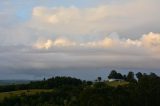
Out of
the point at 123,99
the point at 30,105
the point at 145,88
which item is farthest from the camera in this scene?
the point at 30,105

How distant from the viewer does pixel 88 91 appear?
4619 inches

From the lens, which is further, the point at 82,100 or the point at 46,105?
the point at 46,105

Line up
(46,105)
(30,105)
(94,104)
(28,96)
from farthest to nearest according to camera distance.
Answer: (28,96)
(30,105)
(46,105)
(94,104)

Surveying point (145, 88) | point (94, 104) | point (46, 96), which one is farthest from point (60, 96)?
point (94, 104)

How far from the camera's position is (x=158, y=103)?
127 meters

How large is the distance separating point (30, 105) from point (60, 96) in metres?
13.7

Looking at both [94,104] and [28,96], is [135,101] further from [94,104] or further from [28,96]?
[28,96]

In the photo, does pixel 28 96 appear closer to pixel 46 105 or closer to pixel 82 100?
pixel 46 105

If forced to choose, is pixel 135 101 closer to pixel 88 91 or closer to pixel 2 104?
pixel 88 91

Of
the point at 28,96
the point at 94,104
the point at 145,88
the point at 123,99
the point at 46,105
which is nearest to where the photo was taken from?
the point at 94,104

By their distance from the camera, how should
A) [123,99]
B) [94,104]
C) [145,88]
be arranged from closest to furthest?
[94,104], [123,99], [145,88]

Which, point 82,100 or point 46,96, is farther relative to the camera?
point 46,96

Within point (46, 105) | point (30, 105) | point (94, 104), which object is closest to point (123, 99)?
point (94, 104)

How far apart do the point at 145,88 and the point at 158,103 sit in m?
5.32
